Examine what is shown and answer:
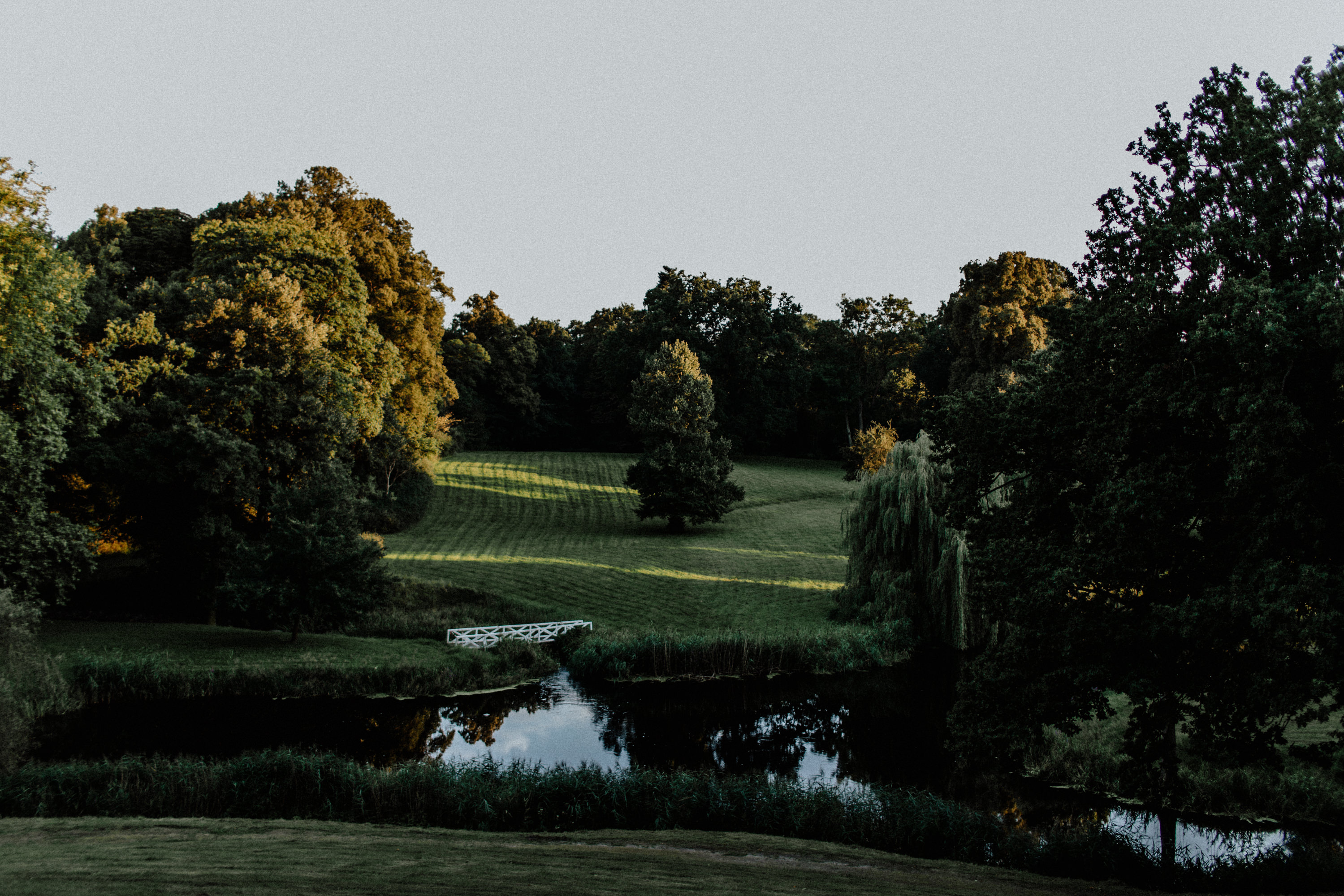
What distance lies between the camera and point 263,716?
63.3ft

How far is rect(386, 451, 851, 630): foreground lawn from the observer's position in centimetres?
3056

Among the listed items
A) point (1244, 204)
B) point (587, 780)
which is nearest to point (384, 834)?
point (587, 780)

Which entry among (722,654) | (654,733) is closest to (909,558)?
(722,654)

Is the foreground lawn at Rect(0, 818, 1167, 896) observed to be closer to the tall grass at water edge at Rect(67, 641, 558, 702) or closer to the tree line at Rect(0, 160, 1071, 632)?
the tree line at Rect(0, 160, 1071, 632)

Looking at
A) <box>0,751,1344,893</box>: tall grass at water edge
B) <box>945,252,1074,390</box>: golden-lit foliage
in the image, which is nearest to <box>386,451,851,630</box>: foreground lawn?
<box>945,252,1074,390</box>: golden-lit foliage

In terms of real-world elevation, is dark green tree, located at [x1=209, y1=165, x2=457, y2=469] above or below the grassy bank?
above

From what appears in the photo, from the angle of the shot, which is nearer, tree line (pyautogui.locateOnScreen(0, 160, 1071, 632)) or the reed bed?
tree line (pyautogui.locateOnScreen(0, 160, 1071, 632))

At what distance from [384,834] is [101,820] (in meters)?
3.81

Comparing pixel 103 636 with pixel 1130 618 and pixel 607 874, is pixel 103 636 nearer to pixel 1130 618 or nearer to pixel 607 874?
pixel 607 874

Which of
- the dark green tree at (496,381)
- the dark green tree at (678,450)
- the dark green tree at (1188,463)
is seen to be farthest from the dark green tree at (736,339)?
the dark green tree at (1188,463)

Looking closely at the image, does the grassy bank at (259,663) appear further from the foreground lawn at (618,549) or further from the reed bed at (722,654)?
the foreground lawn at (618,549)

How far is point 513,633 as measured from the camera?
26.1 m

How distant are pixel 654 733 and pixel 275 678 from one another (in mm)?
9795

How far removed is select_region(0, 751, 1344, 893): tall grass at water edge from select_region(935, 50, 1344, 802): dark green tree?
4.72 ft
